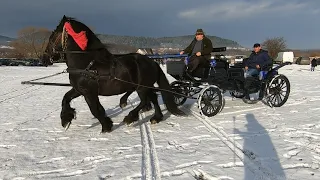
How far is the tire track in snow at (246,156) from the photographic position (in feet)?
12.7

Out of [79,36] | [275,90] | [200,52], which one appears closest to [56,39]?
[79,36]

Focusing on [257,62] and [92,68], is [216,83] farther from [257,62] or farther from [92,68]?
[92,68]

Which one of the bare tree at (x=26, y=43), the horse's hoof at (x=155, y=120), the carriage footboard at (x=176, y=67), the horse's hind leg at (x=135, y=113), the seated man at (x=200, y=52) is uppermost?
the bare tree at (x=26, y=43)

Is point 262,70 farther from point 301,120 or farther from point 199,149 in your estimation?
point 199,149

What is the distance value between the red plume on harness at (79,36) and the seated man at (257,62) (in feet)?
16.4

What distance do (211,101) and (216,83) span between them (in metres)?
0.53

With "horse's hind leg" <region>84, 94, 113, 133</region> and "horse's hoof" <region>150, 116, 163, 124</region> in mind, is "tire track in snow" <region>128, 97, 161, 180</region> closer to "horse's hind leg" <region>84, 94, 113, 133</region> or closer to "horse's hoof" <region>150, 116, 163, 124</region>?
"horse's hoof" <region>150, 116, 163, 124</region>

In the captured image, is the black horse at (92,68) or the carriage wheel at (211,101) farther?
→ the carriage wheel at (211,101)

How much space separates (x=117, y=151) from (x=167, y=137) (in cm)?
116

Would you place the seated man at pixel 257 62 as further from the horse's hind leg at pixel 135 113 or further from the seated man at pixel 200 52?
the horse's hind leg at pixel 135 113

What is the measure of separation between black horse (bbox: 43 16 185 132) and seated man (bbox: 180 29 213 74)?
1.59 m

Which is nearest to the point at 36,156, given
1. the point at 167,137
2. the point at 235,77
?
the point at 167,137

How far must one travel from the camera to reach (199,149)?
4938 mm

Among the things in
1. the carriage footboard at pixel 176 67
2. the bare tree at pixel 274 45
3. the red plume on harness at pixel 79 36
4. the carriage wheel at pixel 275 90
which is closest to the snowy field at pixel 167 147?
the carriage wheel at pixel 275 90
